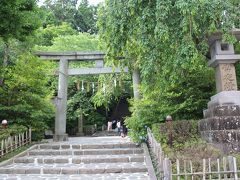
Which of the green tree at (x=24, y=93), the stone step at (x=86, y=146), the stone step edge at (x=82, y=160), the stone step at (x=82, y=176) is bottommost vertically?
the stone step at (x=82, y=176)

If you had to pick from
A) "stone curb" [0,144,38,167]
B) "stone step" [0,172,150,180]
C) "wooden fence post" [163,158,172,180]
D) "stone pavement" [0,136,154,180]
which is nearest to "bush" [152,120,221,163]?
"stone pavement" [0,136,154,180]

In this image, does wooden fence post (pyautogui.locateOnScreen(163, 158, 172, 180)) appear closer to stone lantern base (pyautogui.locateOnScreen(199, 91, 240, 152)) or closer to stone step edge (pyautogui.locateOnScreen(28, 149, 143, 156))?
stone lantern base (pyautogui.locateOnScreen(199, 91, 240, 152))

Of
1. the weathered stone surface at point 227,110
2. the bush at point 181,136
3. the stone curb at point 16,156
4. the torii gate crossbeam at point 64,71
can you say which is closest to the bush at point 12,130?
the stone curb at point 16,156

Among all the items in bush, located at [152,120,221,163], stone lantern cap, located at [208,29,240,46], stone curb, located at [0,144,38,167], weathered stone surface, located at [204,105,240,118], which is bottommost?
stone curb, located at [0,144,38,167]

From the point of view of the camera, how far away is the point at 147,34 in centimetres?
903

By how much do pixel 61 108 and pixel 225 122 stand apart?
9720mm

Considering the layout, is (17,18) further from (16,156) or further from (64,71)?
(64,71)

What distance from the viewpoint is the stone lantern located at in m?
8.53

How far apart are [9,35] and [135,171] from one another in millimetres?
5302

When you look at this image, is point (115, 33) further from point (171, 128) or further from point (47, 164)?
point (47, 164)

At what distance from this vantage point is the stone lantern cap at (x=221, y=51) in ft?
30.7

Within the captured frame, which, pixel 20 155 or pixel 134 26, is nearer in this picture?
pixel 134 26

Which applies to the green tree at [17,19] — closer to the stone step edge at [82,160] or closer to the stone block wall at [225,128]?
the stone step edge at [82,160]

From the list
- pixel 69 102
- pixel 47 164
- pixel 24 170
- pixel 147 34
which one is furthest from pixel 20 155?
pixel 69 102
